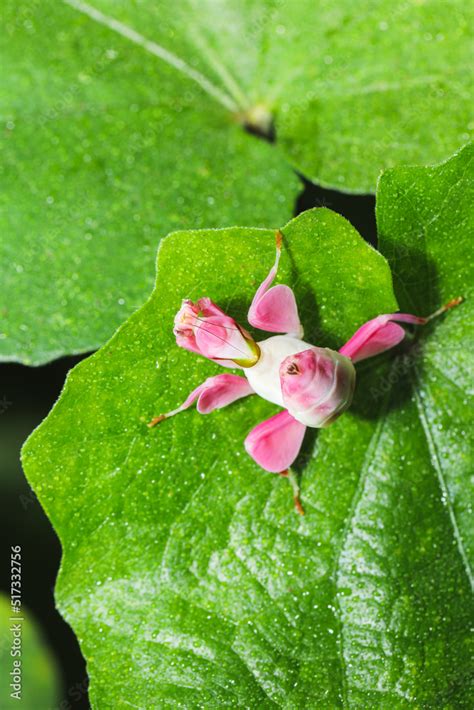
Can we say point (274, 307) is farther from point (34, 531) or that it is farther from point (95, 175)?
point (34, 531)

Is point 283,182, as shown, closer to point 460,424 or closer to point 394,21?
point 394,21

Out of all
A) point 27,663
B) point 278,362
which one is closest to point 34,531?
point 27,663

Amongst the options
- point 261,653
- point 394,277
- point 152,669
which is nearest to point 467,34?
point 394,277

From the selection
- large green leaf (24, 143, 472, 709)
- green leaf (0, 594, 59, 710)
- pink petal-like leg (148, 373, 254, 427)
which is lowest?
green leaf (0, 594, 59, 710)

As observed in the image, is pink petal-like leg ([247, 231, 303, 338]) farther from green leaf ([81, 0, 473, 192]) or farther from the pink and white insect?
green leaf ([81, 0, 473, 192])

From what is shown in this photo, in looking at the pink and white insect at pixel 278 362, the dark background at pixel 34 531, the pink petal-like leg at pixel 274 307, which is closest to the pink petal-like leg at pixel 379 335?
the pink and white insect at pixel 278 362

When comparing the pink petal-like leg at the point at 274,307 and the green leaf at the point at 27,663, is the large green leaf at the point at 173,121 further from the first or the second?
the green leaf at the point at 27,663

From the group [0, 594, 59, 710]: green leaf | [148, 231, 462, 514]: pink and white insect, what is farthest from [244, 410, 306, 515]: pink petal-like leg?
[0, 594, 59, 710]: green leaf

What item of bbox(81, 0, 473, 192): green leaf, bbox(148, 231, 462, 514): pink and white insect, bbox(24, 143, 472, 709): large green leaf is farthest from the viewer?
bbox(81, 0, 473, 192): green leaf
